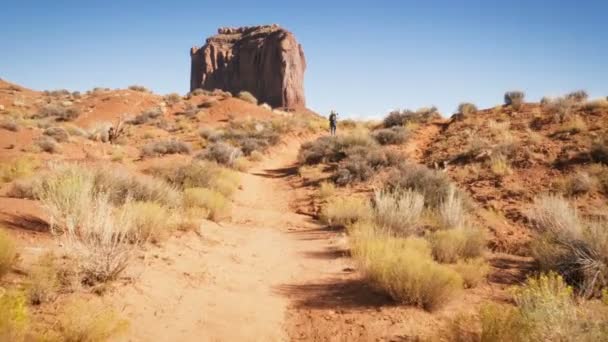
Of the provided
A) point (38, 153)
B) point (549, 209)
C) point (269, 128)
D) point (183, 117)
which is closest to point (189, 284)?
point (549, 209)

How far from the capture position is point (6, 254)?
3.68m

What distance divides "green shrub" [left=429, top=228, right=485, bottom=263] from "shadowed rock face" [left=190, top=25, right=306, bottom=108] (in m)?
65.5

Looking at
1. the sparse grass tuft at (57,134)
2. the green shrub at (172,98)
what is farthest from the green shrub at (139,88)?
the sparse grass tuft at (57,134)

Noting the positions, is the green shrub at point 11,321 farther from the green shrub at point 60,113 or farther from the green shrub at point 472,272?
the green shrub at point 60,113

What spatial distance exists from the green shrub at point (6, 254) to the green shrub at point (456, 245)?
5.61 m

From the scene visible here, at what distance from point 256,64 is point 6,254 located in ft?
251

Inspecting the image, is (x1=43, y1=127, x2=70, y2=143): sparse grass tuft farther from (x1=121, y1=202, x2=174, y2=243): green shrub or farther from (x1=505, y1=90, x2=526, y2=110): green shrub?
(x1=505, y1=90, x2=526, y2=110): green shrub

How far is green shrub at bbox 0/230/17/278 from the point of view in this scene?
3.64m

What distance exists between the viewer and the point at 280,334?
383 cm

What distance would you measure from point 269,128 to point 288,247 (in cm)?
2007

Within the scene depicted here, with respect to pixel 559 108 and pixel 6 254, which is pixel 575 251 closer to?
pixel 6 254

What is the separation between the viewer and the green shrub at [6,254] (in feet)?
12.0

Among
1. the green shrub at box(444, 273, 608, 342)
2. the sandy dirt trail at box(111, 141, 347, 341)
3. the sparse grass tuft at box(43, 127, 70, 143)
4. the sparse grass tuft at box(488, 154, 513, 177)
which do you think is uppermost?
the sparse grass tuft at box(43, 127, 70, 143)

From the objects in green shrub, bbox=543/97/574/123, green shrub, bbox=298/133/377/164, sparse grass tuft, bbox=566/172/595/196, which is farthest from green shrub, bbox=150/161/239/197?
green shrub, bbox=543/97/574/123
